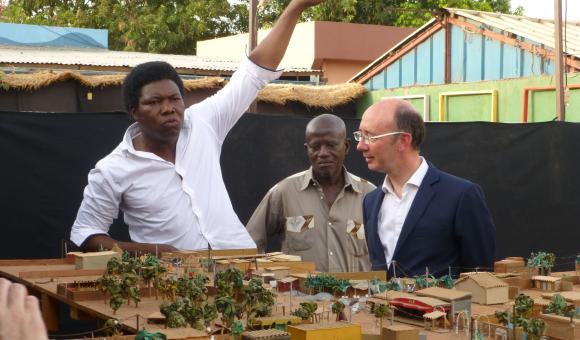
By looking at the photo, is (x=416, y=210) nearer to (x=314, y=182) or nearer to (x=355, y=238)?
(x=355, y=238)

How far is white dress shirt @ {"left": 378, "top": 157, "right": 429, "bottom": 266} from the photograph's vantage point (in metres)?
4.79

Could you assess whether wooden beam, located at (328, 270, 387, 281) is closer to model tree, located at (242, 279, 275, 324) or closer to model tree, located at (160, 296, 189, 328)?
model tree, located at (242, 279, 275, 324)

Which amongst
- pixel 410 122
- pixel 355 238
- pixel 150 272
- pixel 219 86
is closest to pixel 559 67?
pixel 219 86

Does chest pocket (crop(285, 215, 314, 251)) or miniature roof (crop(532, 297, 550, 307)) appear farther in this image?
chest pocket (crop(285, 215, 314, 251))

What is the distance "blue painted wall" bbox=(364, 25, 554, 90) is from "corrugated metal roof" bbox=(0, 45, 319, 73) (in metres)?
1.88

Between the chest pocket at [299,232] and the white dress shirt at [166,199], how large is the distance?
87 centimetres

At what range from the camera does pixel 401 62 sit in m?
15.3

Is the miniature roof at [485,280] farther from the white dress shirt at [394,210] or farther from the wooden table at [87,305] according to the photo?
the white dress shirt at [394,210]

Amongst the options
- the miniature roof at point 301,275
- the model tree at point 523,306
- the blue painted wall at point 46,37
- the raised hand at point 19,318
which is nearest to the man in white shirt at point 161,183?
the miniature roof at point 301,275

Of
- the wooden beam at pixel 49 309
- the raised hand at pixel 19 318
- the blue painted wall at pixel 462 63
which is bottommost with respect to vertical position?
the wooden beam at pixel 49 309

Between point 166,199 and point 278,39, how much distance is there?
1.14 metres

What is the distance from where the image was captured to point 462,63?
14.4 metres

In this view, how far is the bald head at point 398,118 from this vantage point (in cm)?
485

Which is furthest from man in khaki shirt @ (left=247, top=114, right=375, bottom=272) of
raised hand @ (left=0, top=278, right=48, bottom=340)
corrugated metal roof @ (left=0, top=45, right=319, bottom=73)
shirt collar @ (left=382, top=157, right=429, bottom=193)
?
corrugated metal roof @ (left=0, top=45, right=319, bottom=73)
